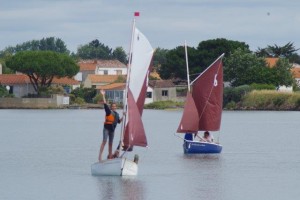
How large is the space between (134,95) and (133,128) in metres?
0.97

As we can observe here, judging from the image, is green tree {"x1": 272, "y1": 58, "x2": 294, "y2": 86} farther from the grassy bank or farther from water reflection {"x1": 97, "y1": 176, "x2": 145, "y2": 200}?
water reflection {"x1": 97, "y1": 176, "x2": 145, "y2": 200}

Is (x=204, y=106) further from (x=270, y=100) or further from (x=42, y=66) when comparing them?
(x=42, y=66)

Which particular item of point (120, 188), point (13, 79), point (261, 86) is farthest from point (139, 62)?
point (13, 79)

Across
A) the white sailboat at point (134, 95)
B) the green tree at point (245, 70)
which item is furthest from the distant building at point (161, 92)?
the white sailboat at point (134, 95)

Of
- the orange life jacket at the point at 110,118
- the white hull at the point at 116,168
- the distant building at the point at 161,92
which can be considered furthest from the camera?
the distant building at the point at 161,92

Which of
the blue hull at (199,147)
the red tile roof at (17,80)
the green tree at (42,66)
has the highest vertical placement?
the green tree at (42,66)

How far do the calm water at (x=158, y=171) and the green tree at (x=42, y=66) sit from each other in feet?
217

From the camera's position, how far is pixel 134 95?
3384 centimetres

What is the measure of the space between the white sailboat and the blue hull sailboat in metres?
12.0

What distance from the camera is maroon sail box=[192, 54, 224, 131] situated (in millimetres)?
47406

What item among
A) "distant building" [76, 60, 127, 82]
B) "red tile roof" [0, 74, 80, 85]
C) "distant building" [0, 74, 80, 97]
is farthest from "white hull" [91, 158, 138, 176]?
"distant building" [76, 60, 127, 82]

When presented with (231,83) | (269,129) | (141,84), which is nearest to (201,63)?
(231,83)

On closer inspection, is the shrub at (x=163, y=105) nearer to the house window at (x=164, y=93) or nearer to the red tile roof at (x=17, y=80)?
the house window at (x=164, y=93)

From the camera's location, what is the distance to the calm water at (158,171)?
31344 mm
